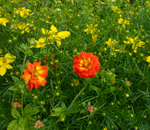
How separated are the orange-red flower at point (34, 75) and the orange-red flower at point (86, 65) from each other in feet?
0.54

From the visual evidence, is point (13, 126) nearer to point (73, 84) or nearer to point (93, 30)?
point (73, 84)

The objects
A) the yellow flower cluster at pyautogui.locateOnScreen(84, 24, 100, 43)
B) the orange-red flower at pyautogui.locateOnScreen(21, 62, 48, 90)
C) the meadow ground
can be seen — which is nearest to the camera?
the orange-red flower at pyautogui.locateOnScreen(21, 62, 48, 90)

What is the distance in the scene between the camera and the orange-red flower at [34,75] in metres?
0.73

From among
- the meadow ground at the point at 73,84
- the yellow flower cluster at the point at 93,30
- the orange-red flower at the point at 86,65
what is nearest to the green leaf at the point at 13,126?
the meadow ground at the point at 73,84

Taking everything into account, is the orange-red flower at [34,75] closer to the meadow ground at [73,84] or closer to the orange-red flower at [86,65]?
the meadow ground at [73,84]

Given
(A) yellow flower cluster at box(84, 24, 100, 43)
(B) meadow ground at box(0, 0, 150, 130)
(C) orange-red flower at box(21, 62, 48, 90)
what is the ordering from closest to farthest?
(C) orange-red flower at box(21, 62, 48, 90) → (B) meadow ground at box(0, 0, 150, 130) → (A) yellow flower cluster at box(84, 24, 100, 43)

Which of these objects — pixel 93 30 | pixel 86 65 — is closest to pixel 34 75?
pixel 86 65

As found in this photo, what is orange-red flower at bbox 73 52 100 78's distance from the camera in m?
0.79

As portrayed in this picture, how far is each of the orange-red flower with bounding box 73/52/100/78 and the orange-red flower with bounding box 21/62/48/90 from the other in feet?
0.54

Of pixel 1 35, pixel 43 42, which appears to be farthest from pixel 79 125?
pixel 1 35

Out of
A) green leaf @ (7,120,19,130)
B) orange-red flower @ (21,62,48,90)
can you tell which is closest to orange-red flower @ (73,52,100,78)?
orange-red flower @ (21,62,48,90)

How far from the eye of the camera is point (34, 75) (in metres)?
0.78

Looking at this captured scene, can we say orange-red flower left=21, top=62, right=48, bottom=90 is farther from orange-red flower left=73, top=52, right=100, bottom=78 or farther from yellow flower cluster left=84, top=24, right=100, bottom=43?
yellow flower cluster left=84, top=24, right=100, bottom=43

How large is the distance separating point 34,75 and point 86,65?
0.89ft
